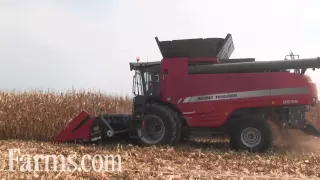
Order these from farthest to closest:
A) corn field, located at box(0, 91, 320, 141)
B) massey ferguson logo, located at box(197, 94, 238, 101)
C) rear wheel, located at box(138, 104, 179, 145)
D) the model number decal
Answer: corn field, located at box(0, 91, 320, 141)
rear wheel, located at box(138, 104, 179, 145)
massey ferguson logo, located at box(197, 94, 238, 101)
the model number decal

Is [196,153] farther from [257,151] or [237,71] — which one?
[237,71]

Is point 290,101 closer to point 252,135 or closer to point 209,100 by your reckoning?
point 252,135

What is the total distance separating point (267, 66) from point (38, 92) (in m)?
7.75

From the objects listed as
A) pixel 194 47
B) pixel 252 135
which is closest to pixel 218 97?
pixel 252 135

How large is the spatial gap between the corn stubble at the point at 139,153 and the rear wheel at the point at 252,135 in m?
0.27

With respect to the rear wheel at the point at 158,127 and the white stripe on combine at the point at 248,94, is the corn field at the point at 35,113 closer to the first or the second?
the rear wheel at the point at 158,127

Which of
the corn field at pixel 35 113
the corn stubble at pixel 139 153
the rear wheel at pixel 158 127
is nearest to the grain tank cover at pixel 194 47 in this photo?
the rear wheel at pixel 158 127

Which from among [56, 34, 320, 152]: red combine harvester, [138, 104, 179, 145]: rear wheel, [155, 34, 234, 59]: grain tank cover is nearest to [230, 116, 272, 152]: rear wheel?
[56, 34, 320, 152]: red combine harvester

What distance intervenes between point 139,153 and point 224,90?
252 centimetres

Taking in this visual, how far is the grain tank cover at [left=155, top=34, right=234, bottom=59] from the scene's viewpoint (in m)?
8.92

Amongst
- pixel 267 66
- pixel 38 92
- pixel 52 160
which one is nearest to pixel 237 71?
pixel 267 66

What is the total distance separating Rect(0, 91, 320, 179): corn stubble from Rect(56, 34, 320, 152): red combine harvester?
1.79ft

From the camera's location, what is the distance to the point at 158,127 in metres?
9.08

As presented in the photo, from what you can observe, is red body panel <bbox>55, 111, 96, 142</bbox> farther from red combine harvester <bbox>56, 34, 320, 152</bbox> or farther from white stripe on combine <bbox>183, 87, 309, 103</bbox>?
white stripe on combine <bbox>183, 87, 309, 103</bbox>
